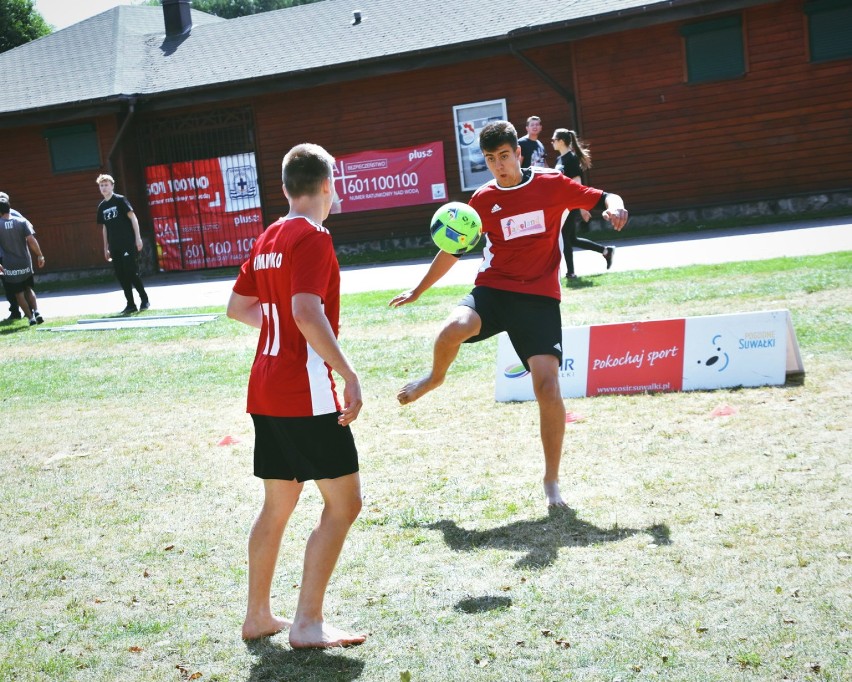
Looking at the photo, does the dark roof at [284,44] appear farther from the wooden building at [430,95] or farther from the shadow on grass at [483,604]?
the shadow on grass at [483,604]

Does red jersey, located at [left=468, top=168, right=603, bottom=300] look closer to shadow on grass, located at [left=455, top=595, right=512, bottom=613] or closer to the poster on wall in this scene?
shadow on grass, located at [left=455, top=595, right=512, bottom=613]

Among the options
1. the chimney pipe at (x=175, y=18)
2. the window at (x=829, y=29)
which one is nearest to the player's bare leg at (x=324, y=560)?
the window at (x=829, y=29)

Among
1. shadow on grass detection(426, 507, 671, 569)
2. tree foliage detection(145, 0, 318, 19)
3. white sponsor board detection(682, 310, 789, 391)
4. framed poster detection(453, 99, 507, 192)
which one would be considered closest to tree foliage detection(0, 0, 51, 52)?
tree foliage detection(145, 0, 318, 19)

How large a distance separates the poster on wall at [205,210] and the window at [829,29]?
1334 cm

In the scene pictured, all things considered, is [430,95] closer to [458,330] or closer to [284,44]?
[284,44]

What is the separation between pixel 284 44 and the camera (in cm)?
2605

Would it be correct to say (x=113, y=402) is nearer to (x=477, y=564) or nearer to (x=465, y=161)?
(x=477, y=564)

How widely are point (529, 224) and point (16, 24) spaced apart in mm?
50000

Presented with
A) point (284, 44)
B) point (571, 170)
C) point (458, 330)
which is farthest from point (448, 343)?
point (284, 44)

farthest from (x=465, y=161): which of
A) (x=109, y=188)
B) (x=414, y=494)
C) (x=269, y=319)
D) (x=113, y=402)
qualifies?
(x=269, y=319)

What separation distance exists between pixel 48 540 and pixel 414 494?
215cm

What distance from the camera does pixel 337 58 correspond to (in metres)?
23.2

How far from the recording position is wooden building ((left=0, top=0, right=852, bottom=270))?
20.1 meters

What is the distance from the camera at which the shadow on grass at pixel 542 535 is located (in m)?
4.76
